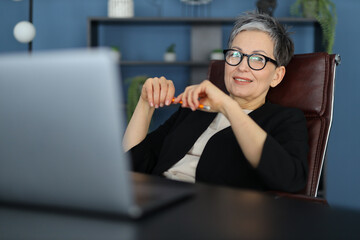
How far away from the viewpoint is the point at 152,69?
3750 mm

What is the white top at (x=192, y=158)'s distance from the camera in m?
1.44

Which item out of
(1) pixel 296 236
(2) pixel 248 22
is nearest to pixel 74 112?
(1) pixel 296 236

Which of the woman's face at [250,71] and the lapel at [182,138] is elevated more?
Result: the woman's face at [250,71]

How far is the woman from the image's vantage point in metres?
1.16

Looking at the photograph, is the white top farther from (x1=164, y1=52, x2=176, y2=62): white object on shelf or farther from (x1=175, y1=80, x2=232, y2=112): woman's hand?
(x1=164, y1=52, x2=176, y2=62): white object on shelf

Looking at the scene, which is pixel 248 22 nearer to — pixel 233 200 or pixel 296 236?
pixel 233 200

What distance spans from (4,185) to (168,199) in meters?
0.24

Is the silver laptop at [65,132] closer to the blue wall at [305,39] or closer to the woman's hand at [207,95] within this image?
the woman's hand at [207,95]

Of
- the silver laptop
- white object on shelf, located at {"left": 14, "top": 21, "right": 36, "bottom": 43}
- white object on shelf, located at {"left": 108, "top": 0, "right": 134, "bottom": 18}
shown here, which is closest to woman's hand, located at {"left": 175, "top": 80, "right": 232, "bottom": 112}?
the silver laptop

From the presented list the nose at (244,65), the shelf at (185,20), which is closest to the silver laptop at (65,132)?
the nose at (244,65)

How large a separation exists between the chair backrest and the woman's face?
11 cm

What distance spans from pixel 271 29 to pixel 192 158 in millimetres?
548

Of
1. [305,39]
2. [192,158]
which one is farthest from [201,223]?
[305,39]

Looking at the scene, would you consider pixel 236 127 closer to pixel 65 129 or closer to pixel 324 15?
pixel 65 129
